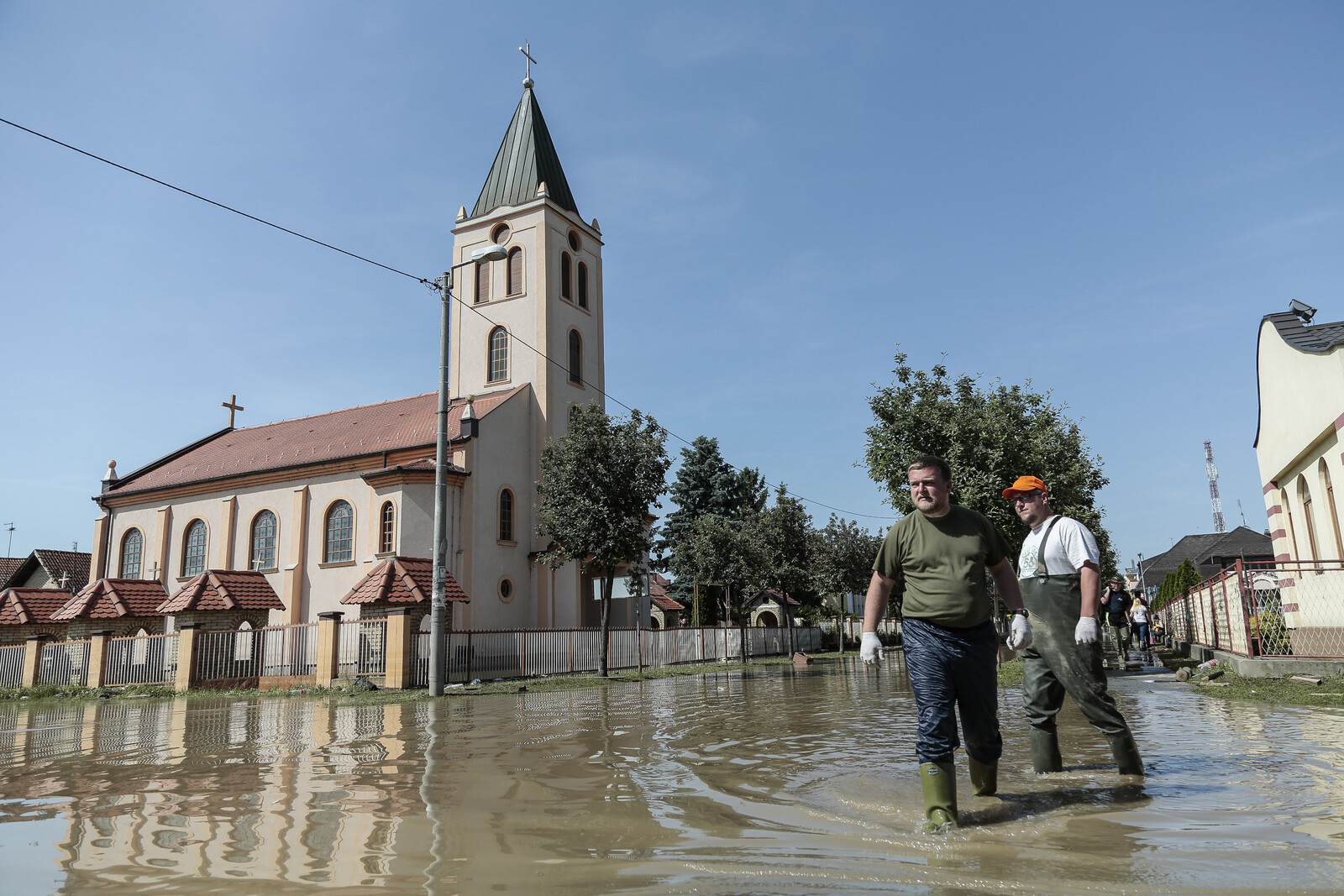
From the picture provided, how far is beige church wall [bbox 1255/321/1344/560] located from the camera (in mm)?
13836

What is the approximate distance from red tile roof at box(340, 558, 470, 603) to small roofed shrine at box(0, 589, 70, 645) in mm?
14162

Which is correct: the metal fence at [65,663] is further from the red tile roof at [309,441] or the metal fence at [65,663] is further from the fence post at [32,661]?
the red tile roof at [309,441]

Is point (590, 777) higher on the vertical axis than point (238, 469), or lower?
lower

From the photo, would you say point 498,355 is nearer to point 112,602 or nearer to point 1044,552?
point 112,602

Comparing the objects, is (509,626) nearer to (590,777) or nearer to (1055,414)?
(1055,414)


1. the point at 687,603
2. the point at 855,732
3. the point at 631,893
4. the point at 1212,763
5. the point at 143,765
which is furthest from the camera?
the point at 687,603

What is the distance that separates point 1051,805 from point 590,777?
292 cm

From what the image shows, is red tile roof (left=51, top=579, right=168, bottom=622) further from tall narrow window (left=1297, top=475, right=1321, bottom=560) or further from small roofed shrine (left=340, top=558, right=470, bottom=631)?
tall narrow window (left=1297, top=475, right=1321, bottom=560)

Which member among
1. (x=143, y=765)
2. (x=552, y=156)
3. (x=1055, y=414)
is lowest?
(x=143, y=765)

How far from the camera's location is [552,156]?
38.1m

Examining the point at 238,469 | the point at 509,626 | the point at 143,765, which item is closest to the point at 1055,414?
A: the point at 509,626

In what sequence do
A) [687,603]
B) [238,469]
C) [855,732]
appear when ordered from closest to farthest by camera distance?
1. [855,732]
2. [238,469]
3. [687,603]

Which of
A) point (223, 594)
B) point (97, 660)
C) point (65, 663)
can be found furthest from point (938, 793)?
point (65, 663)

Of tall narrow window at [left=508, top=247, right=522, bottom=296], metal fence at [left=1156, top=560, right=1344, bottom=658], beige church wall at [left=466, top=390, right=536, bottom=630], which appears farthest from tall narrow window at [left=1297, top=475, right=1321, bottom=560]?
tall narrow window at [left=508, top=247, right=522, bottom=296]
